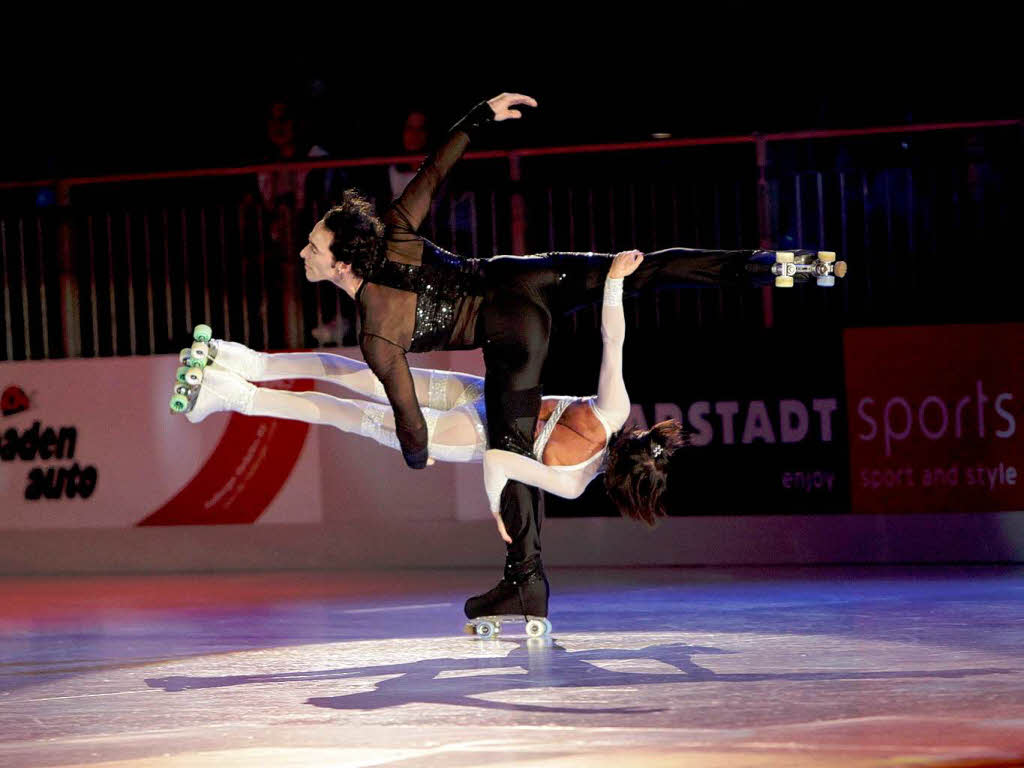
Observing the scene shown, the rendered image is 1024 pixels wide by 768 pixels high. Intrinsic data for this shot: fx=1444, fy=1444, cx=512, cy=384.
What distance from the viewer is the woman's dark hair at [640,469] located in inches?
204

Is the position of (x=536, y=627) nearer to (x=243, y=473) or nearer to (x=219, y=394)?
(x=219, y=394)

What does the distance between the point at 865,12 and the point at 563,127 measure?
204 cm

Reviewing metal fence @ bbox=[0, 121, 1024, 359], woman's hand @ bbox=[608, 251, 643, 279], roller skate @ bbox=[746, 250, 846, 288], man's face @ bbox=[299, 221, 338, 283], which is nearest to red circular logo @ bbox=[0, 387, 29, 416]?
metal fence @ bbox=[0, 121, 1024, 359]

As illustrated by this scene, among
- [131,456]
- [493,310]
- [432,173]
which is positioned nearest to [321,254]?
[432,173]

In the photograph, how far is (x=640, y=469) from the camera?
5188 millimetres

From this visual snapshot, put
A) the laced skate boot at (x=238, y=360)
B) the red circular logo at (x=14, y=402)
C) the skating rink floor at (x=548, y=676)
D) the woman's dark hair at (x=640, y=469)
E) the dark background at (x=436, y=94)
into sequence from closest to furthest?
1. the skating rink floor at (x=548, y=676)
2. the woman's dark hair at (x=640, y=469)
3. the laced skate boot at (x=238, y=360)
4. the red circular logo at (x=14, y=402)
5. the dark background at (x=436, y=94)

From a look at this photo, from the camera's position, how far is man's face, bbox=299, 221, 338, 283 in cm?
532

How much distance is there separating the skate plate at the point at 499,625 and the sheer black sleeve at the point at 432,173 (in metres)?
1.52

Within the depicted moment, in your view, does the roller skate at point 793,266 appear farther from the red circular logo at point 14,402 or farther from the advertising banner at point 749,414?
the red circular logo at point 14,402

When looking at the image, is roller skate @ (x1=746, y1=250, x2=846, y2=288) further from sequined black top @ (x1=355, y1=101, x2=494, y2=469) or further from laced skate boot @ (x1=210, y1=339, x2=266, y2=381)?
laced skate boot @ (x1=210, y1=339, x2=266, y2=381)

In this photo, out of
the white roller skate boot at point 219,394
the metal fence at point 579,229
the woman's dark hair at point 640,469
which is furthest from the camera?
the metal fence at point 579,229

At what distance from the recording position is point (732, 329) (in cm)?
793

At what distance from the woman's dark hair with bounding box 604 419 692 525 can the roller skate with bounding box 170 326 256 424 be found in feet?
4.86

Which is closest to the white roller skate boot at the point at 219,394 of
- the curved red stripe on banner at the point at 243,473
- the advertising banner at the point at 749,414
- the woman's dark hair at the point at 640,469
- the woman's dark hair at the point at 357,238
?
the woman's dark hair at the point at 357,238
